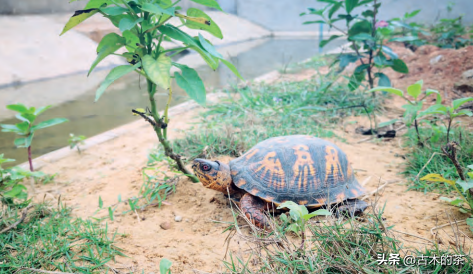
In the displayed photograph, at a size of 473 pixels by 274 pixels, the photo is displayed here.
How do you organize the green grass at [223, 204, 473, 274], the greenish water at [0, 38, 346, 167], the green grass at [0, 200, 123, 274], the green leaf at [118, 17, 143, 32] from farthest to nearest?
1. the greenish water at [0, 38, 346, 167]
2. the green grass at [0, 200, 123, 274]
3. the green leaf at [118, 17, 143, 32]
4. the green grass at [223, 204, 473, 274]

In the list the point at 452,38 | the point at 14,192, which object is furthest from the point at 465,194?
the point at 452,38

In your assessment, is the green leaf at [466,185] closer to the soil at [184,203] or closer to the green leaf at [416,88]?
the soil at [184,203]

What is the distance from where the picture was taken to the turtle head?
196 cm

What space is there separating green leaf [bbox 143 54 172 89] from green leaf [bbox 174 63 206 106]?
102 mm

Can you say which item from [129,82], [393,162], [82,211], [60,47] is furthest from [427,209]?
[60,47]

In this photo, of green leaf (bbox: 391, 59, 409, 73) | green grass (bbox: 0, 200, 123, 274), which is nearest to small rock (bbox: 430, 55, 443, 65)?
green leaf (bbox: 391, 59, 409, 73)

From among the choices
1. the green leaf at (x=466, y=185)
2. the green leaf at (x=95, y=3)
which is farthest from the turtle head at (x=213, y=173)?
the green leaf at (x=466, y=185)

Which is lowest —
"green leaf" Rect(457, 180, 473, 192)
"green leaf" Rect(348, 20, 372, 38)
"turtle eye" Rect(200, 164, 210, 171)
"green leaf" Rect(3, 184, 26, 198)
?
"green leaf" Rect(3, 184, 26, 198)

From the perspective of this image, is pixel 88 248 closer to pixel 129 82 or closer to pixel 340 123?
pixel 340 123

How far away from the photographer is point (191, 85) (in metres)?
1.68

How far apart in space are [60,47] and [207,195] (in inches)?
269

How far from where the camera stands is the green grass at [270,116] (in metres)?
2.89

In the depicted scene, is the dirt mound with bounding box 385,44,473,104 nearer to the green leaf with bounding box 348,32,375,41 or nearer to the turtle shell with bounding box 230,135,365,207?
the green leaf with bounding box 348,32,375,41

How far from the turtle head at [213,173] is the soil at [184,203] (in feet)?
0.71
